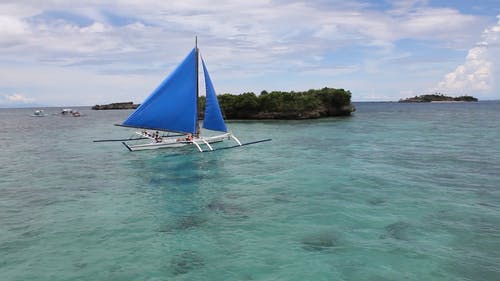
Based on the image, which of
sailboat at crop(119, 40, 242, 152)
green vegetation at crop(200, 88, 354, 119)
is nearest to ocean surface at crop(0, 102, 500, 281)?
sailboat at crop(119, 40, 242, 152)

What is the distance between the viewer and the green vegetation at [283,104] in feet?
322

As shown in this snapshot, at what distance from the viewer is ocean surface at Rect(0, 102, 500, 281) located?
14469 mm

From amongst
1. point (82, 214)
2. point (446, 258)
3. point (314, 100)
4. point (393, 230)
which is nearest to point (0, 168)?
point (82, 214)

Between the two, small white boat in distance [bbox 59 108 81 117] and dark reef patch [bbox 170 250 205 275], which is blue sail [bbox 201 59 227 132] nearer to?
dark reef patch [bbox 170 250 205 275]

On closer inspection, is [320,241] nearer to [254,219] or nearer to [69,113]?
[254,219]

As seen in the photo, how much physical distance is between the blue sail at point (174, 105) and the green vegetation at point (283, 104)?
56.6 m

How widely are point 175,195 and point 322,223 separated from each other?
10066mm

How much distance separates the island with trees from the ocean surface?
60.2m

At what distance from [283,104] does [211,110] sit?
5516cm

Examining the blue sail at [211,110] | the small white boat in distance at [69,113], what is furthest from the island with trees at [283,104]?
the small white boat in distance at [69,113]

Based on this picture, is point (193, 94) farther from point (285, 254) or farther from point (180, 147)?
point (285, 254)

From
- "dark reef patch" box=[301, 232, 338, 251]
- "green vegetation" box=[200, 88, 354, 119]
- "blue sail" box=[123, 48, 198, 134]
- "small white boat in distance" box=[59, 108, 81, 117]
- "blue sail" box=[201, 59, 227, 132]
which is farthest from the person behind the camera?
"small white boat in distance" box=[59, 108, 81, 117]

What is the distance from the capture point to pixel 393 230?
18.0 metres

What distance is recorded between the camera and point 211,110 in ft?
147
